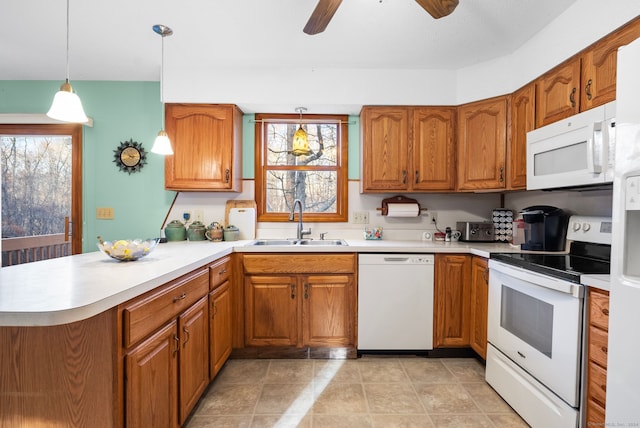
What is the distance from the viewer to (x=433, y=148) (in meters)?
2.62

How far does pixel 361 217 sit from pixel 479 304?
122 centimetres

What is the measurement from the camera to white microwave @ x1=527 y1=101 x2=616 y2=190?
1.47 metres

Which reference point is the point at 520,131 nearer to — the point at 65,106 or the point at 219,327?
the point at 219,327

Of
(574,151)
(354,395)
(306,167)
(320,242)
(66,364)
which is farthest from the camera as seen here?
(306,167)

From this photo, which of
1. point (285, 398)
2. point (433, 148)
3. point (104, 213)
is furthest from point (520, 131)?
point (104, 213)

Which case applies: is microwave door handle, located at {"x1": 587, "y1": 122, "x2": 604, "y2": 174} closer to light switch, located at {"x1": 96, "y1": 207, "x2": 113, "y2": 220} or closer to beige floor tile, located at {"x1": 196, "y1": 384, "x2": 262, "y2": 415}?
beige floor tile, located at {"x1": 196, "y1": 384, "x2": 262, "y2": 415}

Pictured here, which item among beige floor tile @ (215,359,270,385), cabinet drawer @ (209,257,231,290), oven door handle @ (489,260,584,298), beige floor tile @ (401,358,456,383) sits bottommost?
beige floor tile @ (215,359,270,385)

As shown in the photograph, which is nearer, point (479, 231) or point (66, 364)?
point (66, 364)

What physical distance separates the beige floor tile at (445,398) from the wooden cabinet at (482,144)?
1.50m

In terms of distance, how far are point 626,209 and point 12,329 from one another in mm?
2061

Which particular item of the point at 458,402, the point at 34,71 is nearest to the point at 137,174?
the point at 34,71

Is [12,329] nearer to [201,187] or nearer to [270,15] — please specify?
[201,187]

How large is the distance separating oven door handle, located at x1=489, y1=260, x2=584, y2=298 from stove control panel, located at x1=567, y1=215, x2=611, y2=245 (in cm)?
54

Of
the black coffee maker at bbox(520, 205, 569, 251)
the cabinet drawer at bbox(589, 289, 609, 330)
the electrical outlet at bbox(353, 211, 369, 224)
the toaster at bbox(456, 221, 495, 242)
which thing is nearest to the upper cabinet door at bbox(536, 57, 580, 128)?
the black coffee maker at bbox(520, 205, 569, 251)
